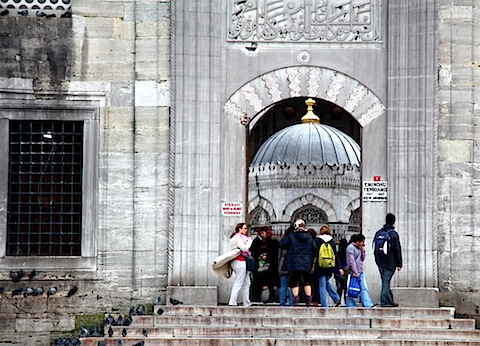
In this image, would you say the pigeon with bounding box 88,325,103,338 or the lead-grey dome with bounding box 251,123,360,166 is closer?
the pigeon with bounding box 88,325,103,338

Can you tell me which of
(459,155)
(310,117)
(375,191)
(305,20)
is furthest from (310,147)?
(459,155)

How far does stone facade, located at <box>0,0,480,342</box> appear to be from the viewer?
21.8 meters

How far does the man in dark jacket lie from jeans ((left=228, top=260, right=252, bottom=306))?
57 cm

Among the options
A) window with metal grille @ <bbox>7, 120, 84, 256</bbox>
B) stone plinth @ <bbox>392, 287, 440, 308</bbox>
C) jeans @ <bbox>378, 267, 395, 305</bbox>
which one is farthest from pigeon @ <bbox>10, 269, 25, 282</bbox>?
stone plinth @ <bbox>392, 287, 440, 308</bbox>

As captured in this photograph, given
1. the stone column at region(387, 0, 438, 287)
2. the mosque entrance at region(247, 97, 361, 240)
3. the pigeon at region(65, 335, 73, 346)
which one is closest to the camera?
the pigeon at region(65, 335, 73, 346)

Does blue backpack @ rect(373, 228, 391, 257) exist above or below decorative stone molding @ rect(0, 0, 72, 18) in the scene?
below

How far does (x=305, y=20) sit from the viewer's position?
22219mm

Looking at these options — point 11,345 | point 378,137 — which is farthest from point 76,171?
point 378,137

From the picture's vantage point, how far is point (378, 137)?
22.1m

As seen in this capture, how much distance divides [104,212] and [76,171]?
0.80 meters

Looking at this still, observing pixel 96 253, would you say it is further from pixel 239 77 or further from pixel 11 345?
pixel 239 77

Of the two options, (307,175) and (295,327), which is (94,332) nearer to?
(295,327)

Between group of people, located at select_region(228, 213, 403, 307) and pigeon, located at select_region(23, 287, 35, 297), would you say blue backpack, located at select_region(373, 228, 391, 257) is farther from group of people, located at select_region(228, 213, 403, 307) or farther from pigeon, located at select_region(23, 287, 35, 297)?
pigeon, located at select_region(23, 287, 35, 297)

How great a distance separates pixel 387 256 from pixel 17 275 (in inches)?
218
